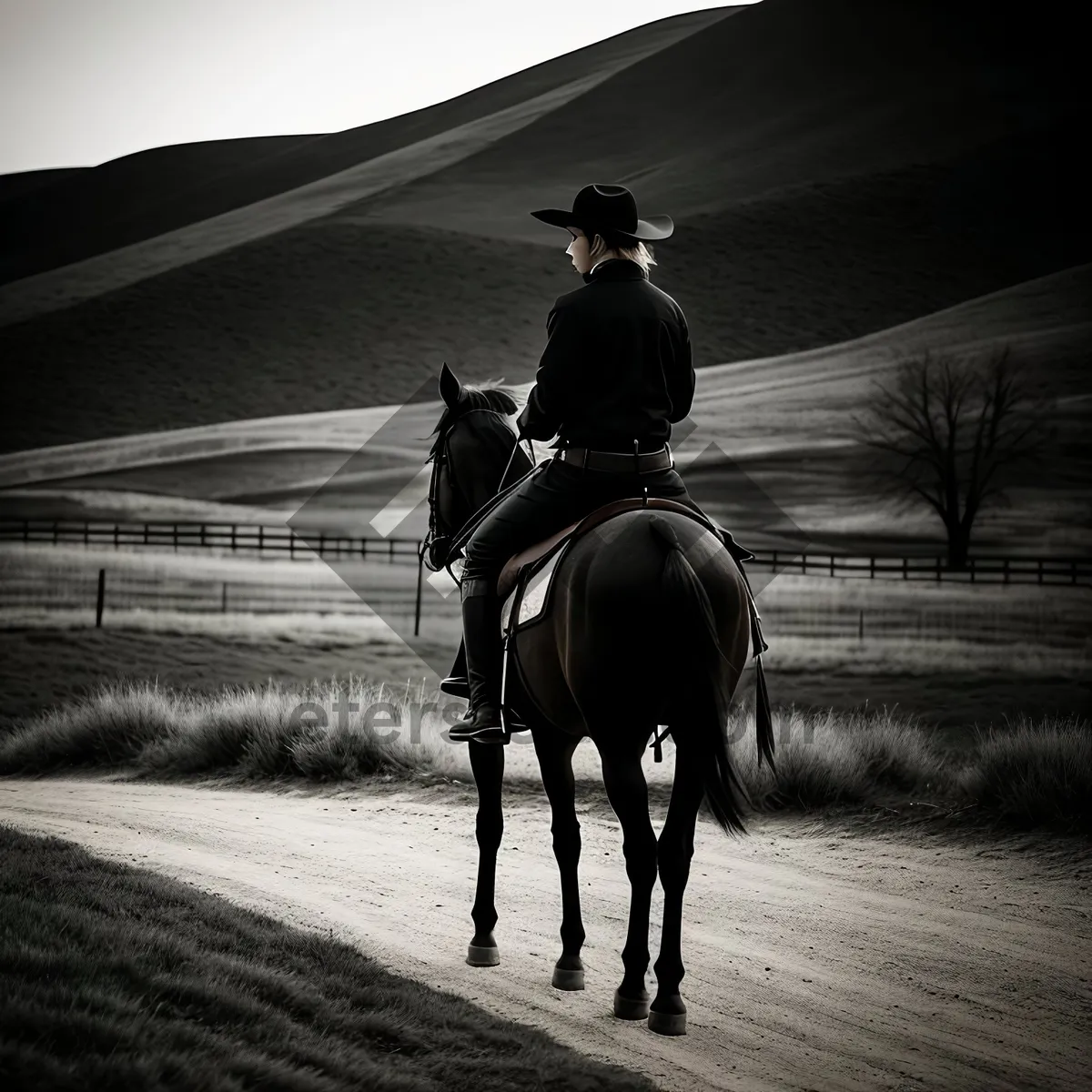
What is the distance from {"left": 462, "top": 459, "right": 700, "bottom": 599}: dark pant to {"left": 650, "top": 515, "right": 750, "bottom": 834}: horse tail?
54 cm

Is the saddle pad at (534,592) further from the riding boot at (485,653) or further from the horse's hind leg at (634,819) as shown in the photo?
the horse's hind leg at (634,819)

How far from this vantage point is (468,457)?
20.3ft

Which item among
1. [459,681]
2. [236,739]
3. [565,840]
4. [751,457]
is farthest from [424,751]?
[751,457]

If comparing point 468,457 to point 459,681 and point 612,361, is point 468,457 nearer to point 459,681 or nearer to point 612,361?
point 459,681

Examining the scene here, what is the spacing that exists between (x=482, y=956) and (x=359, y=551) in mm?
16180

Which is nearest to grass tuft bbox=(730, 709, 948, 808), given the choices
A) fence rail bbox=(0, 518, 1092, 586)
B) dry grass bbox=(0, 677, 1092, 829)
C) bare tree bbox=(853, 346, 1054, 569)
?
dry grass bbox=(0, 677, 1092, 829)

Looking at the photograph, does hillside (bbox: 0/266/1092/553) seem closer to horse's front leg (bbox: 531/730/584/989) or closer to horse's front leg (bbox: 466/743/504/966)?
horse's front leg (bbox: 466/743/504/966)

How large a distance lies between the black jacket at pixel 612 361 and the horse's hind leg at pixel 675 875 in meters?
1.54

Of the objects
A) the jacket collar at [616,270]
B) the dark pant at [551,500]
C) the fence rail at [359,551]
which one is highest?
the jacket collar at [616,270]

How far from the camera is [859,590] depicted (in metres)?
19.0

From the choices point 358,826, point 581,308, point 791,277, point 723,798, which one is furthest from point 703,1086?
point 791,277

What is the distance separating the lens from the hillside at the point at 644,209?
103 feet

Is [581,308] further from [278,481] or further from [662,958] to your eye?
[278,481]

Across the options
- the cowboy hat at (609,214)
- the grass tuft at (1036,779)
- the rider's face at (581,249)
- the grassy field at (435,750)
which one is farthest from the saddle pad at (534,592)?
the grass tuft at (1036,779)
